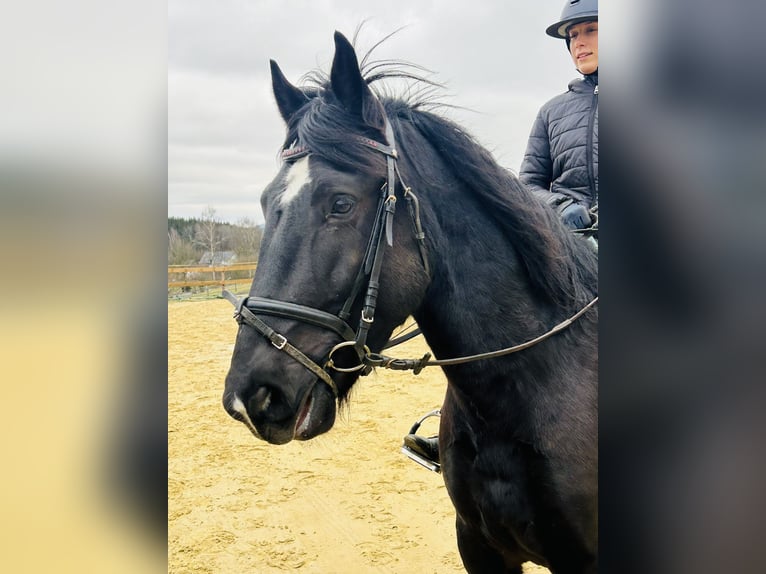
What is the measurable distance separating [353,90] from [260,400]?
3.38ft

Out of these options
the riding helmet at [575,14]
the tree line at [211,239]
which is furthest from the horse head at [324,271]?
the tree line at [211,239]

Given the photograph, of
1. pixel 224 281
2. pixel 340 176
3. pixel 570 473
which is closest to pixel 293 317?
pixel 340 176

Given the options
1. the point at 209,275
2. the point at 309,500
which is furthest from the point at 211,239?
the point at 309,500

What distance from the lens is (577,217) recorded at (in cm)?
231

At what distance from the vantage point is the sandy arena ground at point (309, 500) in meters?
4.05

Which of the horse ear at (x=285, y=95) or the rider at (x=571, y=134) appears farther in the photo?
the rider at (x=571, y=134)

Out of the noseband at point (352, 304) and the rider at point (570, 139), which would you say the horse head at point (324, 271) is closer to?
A: the noseband at point (352, 304)

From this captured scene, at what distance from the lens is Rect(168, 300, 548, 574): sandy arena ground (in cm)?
405

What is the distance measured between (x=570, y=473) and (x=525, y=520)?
24 cm

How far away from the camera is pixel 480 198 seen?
186 centimetres

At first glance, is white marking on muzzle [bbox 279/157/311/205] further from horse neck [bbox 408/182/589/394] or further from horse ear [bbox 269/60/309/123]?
horse neck [bbox 408/182/589/394]

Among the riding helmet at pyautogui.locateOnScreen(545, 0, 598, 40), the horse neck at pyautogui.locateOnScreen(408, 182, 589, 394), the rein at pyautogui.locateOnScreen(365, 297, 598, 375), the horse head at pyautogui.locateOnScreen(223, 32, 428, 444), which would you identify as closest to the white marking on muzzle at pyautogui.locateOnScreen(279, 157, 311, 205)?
the horse head at pyautogui.locateOnScreen(223, 32, 428, 444)

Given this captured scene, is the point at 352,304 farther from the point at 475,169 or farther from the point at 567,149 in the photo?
the point at 567,149
